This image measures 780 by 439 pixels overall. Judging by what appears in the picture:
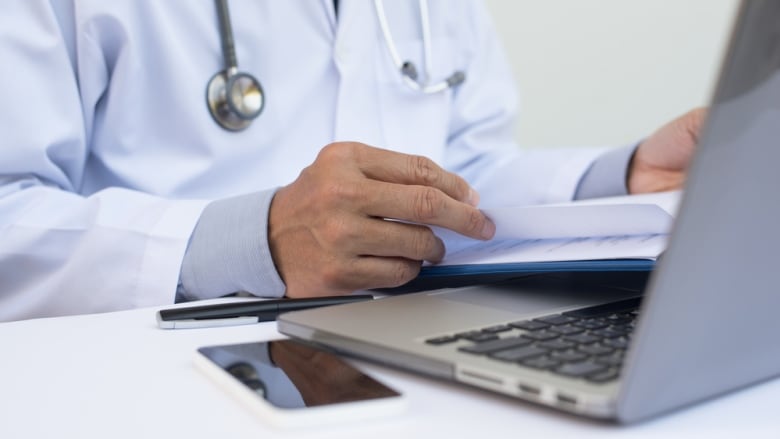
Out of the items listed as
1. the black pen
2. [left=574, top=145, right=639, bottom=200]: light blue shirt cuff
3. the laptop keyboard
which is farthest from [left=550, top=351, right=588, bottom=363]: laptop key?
[left=574, top=145, right=639, bottom=200]: light blue shirt cuff

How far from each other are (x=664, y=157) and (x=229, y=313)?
70 cm

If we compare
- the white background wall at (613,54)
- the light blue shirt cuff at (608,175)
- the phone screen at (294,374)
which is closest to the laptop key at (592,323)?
the phone screen at (294,374)

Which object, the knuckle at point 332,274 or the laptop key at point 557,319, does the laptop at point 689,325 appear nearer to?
the laptop key at point 557,319

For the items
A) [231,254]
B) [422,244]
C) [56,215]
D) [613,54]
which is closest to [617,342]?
[422,244]

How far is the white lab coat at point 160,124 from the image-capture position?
72cm

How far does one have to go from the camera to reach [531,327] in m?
0.40

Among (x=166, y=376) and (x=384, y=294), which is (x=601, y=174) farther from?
(x=166, y=376)

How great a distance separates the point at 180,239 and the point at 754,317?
0.50 m

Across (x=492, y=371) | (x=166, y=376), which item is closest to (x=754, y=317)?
(x=492, y=371)

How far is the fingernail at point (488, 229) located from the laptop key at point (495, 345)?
22 cm

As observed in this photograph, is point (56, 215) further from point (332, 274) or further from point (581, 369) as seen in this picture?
point (581, 369)

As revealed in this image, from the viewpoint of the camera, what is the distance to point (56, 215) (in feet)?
2.40

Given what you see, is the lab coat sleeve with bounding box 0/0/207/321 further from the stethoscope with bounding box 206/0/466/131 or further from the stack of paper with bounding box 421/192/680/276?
the stack of paper with bounding box 421/192/680/276

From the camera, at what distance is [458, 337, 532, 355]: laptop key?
349 millimetres
